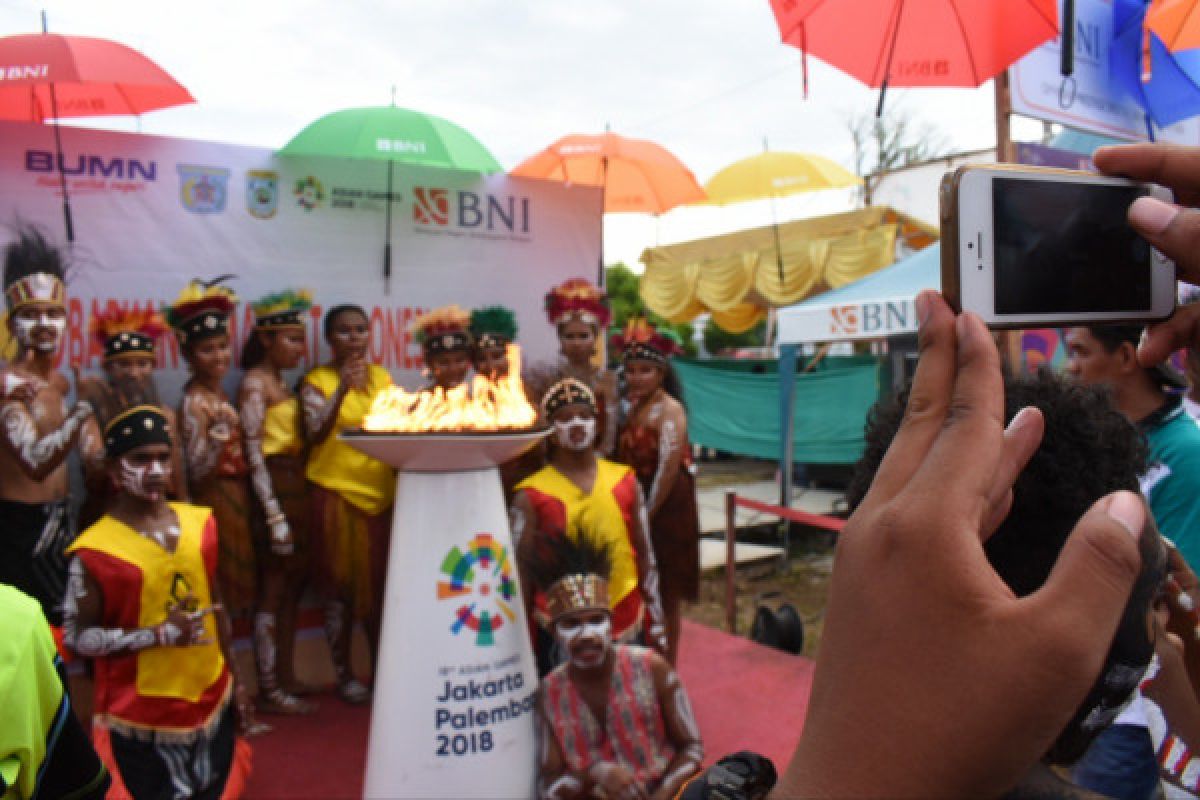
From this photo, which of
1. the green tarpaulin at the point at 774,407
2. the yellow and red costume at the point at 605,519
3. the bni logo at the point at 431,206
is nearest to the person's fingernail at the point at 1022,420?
the yellow and red costume at the point at 605,519

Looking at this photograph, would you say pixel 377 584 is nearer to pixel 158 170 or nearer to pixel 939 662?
pixel 158 170

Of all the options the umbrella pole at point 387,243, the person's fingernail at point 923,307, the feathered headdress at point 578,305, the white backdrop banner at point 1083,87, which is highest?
the white backdrop banner at point 1083,87

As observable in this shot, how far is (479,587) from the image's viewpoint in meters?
3.20

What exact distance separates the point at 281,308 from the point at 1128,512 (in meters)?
4.84

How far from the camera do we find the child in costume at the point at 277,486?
4.49 meters

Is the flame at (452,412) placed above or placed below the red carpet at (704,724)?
above

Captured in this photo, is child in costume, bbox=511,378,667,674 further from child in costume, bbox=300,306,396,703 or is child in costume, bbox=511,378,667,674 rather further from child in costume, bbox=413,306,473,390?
child in costume, bbox=300,306,396,703

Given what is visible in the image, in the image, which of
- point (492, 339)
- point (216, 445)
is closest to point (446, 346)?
point (492, 339)

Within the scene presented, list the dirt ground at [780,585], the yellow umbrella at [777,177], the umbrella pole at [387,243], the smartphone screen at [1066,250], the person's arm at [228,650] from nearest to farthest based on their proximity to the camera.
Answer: the smartphone screen at [1066,250] → the person's arm at [228,650] → the umbrella pole at [387,243] → the dirt ground at [780,585] → the yellow umbrella at [777,177]

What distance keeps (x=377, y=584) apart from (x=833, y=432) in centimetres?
740

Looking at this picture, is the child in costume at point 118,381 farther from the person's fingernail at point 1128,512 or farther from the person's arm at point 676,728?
the person's fingernail at point 1128,512

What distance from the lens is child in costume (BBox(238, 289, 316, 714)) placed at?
449 centimetres

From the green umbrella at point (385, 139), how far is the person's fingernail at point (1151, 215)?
4.68 metres

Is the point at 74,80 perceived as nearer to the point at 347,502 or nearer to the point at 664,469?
the point at 347,502
